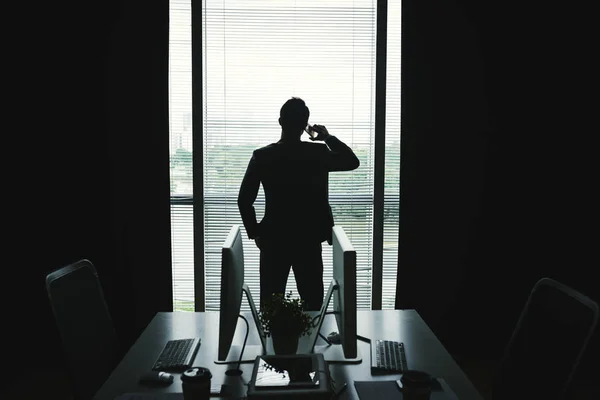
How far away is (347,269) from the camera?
68.3 inches

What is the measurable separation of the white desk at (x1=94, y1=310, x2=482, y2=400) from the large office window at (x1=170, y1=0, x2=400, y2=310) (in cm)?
152

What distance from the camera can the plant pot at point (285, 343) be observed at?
1.93 m

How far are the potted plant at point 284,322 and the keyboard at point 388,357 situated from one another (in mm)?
267

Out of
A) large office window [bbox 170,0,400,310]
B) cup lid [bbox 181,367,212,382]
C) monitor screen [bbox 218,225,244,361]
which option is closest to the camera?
cup lid [bbox 181,367,212,382]

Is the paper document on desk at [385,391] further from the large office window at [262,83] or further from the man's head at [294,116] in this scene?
the large office window at [262,83]

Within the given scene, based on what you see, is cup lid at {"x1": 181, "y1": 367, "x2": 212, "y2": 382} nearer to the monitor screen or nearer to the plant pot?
the monitor screen

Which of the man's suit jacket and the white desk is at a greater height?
the man's suit jacket
